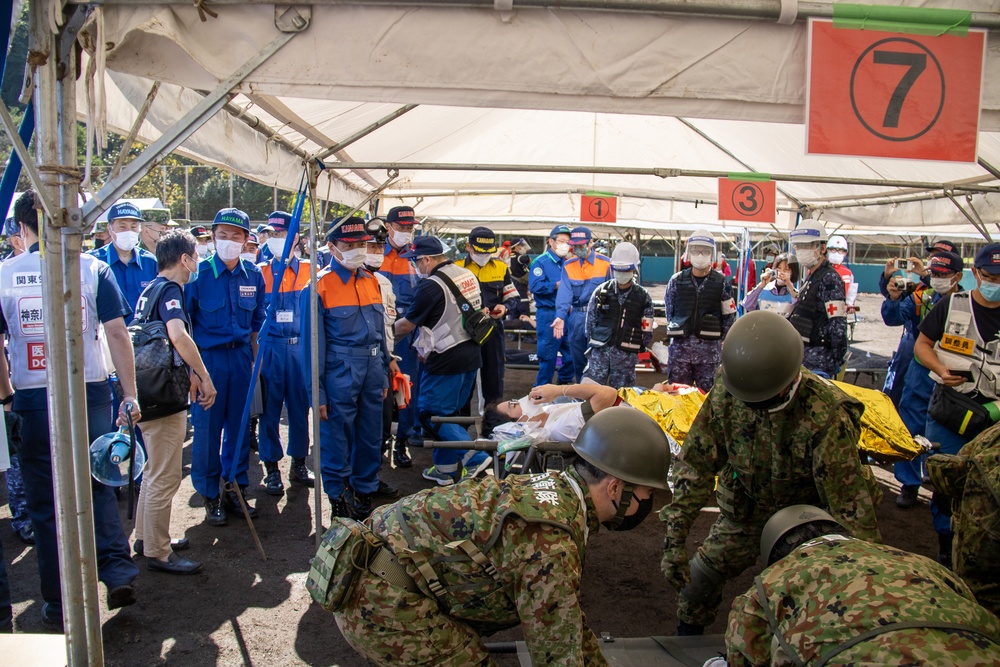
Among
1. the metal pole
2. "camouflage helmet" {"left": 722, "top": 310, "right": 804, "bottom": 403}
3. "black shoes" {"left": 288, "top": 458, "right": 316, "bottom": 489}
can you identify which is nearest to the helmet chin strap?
"camouflage helmet" {"left": 722, "top": 310, "right": 804, "bottom": 403}

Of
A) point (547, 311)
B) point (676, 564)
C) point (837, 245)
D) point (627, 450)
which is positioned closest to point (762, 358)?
point (627, 450)

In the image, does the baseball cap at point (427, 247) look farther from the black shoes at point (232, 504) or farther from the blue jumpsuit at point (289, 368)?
the black shoes at point (232, 504)

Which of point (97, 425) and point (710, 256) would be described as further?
point (710, 256)

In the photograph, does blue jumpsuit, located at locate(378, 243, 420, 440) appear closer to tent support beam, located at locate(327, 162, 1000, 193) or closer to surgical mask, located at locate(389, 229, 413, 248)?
surgical mask, located at locate(389, 229, 413, 248)

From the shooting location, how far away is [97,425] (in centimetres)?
355

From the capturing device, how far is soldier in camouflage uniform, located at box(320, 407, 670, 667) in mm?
1873

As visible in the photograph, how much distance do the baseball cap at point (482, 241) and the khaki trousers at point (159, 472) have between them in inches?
133

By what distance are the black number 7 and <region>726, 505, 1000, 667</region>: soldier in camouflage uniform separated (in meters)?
1.48

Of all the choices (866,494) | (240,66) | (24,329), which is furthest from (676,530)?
(24,329)

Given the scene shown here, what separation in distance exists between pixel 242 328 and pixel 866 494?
4.21m

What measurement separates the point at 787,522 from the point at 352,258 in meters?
3.38

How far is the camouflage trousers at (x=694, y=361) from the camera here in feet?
20.7

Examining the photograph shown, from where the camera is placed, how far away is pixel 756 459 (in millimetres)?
2891

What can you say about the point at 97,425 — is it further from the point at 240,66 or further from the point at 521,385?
the point at 521,385
